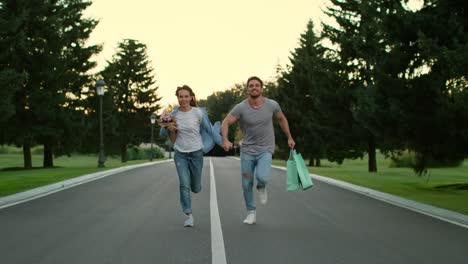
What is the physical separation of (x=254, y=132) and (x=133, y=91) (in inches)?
2278

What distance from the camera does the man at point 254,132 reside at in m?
8.65

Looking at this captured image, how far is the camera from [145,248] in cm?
698

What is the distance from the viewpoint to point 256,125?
866cm

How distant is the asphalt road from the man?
703mm

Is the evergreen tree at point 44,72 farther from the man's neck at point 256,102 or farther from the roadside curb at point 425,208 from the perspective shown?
the man's neck at point 256,102

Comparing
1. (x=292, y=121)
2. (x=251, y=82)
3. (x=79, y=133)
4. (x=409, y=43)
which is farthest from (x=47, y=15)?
(x=251, y=82)

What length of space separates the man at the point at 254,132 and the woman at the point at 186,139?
0.40 metres

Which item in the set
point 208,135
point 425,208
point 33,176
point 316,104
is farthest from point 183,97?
point 316,104

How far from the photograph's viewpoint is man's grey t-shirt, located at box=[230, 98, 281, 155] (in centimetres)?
866

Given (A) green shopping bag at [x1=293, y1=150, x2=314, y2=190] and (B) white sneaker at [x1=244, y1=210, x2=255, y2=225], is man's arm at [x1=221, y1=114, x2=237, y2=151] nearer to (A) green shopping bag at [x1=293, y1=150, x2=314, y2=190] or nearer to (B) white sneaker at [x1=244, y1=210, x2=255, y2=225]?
(B) white sneaker at [x1=244, y1=210, x2=255, y2=225]

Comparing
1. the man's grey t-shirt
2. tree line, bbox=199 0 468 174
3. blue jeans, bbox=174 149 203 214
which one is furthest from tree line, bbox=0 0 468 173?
blue jeans, bbox=174 149 203 214

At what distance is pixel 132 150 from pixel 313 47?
26.3 metres

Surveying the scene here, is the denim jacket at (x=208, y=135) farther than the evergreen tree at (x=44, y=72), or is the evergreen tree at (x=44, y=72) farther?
the evergreen tree at (x=44, y=72)

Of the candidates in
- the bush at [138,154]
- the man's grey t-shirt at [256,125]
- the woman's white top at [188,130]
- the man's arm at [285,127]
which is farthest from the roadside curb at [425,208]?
the bush at [138,154]
